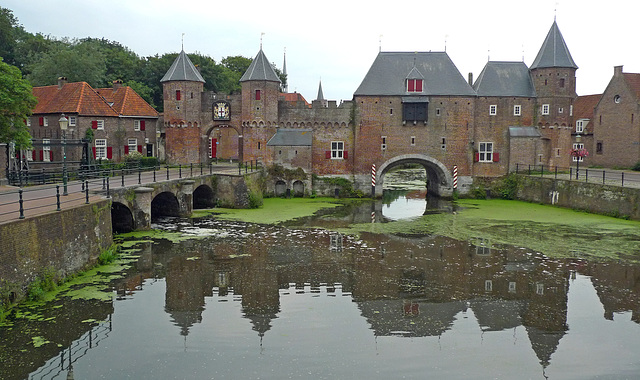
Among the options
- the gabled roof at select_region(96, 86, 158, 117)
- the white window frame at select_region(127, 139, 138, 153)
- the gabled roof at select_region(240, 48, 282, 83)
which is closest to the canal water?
the gabled roof at select_region(240, 48, 282, 83)

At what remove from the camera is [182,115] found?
35750mm

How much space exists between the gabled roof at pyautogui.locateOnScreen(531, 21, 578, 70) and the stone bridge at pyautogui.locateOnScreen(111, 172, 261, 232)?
20.3 metres

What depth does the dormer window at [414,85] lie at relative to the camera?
34219 mm

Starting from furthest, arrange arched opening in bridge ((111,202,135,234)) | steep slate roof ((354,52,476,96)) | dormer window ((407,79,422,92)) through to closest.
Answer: steep slate roof ((354,52,476,96)), dormer window ((407,79,422,92)), arched opening in bridge ((111,202,135,234))

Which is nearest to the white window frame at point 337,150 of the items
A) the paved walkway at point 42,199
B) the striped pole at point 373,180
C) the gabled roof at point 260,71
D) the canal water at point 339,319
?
the striped pole at point 373,180

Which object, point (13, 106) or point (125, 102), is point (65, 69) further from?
point (13, 106)

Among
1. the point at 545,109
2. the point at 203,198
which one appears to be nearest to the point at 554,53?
the point at 545,109

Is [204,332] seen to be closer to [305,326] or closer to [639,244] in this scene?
[305,326]

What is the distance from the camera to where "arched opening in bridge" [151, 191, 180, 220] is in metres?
24.9

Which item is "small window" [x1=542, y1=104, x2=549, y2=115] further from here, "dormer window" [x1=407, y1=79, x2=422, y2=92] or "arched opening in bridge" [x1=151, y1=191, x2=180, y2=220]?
"arched opening in bridge" [x1=151, y1=191, x2=180, y2=220]

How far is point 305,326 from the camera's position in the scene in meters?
11.5

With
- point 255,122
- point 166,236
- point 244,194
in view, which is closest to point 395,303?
point 166,236

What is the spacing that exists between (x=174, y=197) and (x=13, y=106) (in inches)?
321

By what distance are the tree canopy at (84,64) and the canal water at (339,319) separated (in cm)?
3237
